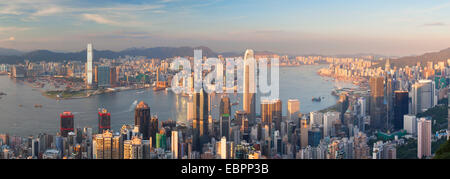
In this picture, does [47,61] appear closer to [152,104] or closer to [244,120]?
[152,104]

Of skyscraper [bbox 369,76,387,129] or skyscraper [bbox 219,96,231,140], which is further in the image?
skyscraper [bbox 369,76,387,129]

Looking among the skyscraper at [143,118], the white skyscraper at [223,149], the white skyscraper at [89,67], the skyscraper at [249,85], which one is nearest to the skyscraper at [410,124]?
the skyscraper at [249,85]

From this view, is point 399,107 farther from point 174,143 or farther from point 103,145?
point 103,145

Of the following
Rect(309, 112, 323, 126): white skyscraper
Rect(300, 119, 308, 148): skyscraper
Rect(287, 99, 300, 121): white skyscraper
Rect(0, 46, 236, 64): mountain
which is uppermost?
Rect(0, 46, 236, 64): mountain

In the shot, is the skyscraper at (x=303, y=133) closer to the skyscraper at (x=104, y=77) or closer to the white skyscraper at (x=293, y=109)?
the white skyscraper at (x=293, y=109)

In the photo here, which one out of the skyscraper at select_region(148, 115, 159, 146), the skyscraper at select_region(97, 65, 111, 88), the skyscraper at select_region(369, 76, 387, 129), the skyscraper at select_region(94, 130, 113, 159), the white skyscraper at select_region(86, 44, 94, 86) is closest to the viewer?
the skyscraper at select_region(94, 130, 113, 159)

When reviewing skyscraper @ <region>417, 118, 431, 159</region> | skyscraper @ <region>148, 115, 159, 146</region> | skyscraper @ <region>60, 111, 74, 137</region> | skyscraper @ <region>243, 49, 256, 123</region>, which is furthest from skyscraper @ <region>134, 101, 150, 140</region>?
skyscraper @ <region>417, 118, 431, 159</region>

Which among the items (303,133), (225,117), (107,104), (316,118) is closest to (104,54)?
(107,104)

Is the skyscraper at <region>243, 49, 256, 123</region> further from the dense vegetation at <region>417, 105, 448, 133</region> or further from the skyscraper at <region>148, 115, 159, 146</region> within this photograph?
the dense vegetation at <region>417, 105, 448, 133</region>
